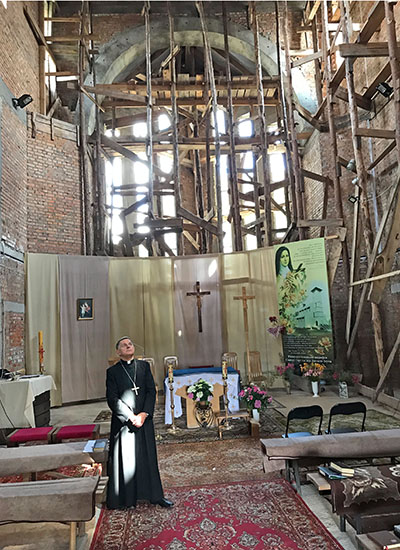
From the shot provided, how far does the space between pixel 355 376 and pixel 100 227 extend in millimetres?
7645

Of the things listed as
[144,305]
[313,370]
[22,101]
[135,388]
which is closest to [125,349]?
[135,388]

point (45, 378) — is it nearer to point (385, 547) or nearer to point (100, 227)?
point (100, 227)

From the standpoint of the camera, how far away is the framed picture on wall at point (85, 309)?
35.1 ft

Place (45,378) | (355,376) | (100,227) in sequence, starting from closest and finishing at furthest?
(45,378), (355,376), (100,227)

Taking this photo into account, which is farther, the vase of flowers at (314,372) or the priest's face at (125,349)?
the vase of flowers at (314,372)

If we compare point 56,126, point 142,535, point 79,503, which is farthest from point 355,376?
point 56,126

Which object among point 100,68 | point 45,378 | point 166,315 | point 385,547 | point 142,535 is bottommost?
point 142,535

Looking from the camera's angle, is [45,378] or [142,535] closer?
[142,535]

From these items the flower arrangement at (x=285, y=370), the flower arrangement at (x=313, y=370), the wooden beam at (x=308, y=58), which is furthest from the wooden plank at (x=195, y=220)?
the wooden beam at (x=308, y=58)

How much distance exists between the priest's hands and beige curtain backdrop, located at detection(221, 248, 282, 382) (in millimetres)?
7135

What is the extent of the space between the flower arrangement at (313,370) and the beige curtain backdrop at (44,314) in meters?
5.64

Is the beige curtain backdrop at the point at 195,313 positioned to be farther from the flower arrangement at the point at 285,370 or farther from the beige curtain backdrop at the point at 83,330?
the beige curtain backdrop at the point at 83,330

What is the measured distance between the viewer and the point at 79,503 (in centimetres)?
323

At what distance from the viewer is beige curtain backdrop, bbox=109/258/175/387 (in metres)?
11.3
